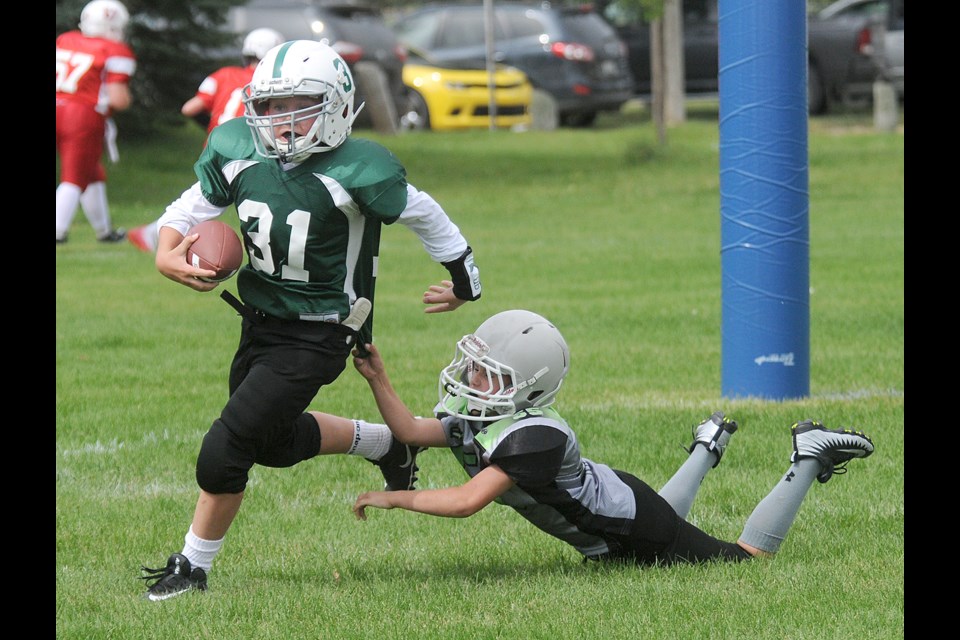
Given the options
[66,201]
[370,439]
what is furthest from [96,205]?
[370,439]

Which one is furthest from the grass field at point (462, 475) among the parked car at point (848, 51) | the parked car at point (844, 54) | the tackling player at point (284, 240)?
the parked car at point (844, 54)

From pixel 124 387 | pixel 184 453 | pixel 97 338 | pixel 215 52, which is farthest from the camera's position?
pixel 215 52

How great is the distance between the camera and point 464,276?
182 inches

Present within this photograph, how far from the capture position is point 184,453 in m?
6.13

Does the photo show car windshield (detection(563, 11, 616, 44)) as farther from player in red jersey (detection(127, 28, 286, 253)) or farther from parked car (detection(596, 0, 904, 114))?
player in red jersey (detection(127, 28, 286, 253))

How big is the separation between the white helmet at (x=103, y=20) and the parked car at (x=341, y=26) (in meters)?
8.44

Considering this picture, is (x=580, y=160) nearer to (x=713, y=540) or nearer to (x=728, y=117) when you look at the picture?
(x=728, y=117)

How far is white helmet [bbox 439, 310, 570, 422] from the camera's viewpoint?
13.9 feet

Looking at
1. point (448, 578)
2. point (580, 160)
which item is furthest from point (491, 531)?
point (580, 160)

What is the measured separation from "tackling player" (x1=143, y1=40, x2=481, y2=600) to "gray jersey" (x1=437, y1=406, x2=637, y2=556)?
19.8 inches

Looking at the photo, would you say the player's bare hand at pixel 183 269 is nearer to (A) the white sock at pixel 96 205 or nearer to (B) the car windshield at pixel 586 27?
(A) the white sock at pixel 96 205

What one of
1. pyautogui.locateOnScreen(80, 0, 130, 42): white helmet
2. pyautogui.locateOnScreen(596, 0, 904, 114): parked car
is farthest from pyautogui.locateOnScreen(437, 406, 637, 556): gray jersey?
pyautogui.locateOnScreen(596, 0, 904, 114): parked car

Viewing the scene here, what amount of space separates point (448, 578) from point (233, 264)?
1121 millimetres

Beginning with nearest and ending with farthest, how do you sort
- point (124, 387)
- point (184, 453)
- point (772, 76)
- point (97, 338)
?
point (184, 453) → point (772, 76) → point (124, 387) → point (97, 338)
